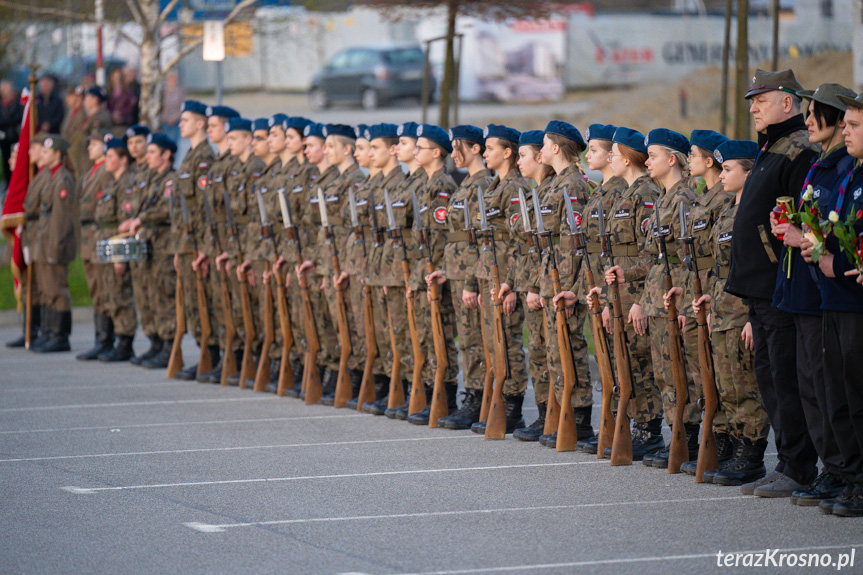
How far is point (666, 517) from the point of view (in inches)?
259

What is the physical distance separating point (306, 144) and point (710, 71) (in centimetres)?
1839

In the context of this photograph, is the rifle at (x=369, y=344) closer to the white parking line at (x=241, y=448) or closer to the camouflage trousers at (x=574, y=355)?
the white parking line at (x=241, y=448)

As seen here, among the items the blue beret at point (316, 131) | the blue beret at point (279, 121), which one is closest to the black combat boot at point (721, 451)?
the blue beret at point (316, 131)

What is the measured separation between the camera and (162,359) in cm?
1319

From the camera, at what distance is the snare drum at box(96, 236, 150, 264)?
42.5ft

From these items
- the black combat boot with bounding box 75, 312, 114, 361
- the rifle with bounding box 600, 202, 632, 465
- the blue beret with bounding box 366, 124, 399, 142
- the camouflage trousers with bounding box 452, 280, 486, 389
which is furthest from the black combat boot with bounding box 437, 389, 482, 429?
the black combat boot with bounding box 75, 312, 114, 361

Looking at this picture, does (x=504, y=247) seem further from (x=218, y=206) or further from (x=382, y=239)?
(x=218, y=206)

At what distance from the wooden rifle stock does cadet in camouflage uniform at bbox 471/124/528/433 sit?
13.5ft

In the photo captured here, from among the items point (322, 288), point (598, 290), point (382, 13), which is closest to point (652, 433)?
point (598, 290)

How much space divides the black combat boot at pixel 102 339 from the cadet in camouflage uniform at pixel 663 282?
7555 mm

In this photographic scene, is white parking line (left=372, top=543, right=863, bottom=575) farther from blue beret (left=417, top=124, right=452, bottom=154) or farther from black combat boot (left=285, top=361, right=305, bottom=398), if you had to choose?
black combat boot (left=285, top=361, right=305, bottom=398)

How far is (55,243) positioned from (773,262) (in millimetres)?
9446

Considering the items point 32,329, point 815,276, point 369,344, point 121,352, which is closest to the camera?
point 815,276

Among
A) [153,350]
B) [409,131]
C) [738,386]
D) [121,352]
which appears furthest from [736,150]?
[121,352]
